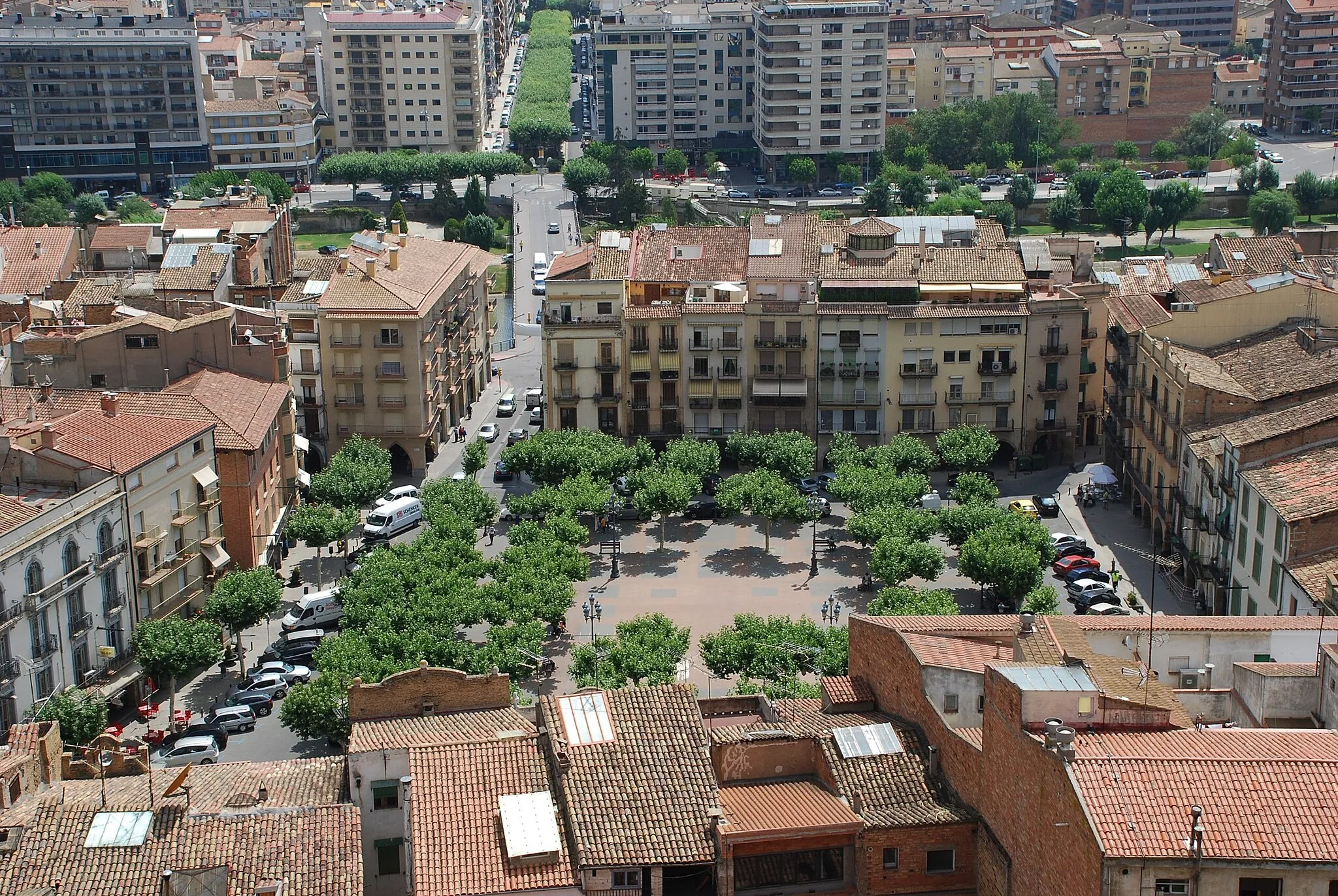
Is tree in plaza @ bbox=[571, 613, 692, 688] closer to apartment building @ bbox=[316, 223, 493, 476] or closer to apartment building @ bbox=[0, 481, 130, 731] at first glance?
apartment building @ bbox=[0, 481, 130, 731]

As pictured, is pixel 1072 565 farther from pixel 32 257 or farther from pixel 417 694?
pixel 32 257

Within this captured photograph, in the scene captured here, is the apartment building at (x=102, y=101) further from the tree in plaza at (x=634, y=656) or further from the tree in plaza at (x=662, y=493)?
the tree in plaza at (x=634, y=656)

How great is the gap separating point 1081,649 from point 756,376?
54669 millimetres

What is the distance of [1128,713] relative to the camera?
41156 millimetres

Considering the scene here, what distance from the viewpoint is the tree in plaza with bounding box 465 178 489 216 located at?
178 m

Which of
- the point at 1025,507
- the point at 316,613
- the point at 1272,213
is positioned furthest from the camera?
the point at 1272,213

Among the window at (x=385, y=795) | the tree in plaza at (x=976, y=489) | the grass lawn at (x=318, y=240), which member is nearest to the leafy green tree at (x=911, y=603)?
the tree in plaza at (x=976, y=489)

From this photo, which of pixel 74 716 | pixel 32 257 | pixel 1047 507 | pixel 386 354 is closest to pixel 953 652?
pixel 74 716

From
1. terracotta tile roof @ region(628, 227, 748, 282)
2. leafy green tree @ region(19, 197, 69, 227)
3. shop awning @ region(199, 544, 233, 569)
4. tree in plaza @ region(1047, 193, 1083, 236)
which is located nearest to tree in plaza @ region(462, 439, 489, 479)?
terracotta tile roof @ region(628, 227, 748, 282)

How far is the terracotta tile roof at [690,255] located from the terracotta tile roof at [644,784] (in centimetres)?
5459

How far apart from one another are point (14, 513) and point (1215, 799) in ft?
152

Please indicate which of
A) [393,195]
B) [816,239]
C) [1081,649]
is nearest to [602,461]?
[816,239]

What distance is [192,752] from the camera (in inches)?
2559

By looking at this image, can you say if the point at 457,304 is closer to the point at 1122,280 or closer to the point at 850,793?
the point at 1122,280
